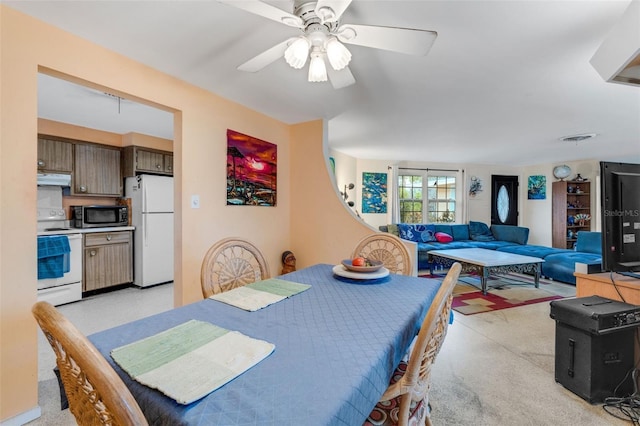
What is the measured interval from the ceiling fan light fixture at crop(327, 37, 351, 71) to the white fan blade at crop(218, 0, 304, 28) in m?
0.16

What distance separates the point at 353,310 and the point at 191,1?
1.64 metres

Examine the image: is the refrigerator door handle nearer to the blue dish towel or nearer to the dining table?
the blue dish towel

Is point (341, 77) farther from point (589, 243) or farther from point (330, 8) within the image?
point (589, 243)

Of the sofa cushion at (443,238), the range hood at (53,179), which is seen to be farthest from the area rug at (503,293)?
the range hood at (53,179)

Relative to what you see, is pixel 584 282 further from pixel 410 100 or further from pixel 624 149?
pixel 624 149

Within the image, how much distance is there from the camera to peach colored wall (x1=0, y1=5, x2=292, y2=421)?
1.46 metres

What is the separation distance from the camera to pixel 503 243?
5684 millimetres

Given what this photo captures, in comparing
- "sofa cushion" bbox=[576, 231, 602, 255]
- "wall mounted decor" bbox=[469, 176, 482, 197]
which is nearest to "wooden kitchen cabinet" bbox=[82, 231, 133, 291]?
"wall mounted decor" bbox=[469, 176, 482, 197]

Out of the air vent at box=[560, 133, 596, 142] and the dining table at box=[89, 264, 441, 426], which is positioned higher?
the air vent at box=[560, 133, 596, 142]

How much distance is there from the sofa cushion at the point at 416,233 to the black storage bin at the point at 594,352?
12.2ft

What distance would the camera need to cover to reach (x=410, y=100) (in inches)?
107

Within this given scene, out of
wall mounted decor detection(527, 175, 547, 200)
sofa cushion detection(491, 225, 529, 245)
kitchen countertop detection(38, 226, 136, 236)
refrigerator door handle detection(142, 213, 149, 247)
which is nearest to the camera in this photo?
kitchen countertop detection(38, 226, 136, 236)

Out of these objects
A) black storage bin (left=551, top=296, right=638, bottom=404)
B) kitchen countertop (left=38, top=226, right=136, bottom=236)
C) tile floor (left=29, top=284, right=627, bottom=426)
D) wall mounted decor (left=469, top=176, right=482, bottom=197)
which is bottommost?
tile floor (left=29, top=284, right=627, bottom=426)

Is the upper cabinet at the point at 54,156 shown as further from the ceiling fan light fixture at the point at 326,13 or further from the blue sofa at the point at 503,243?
the blue sofa at the point at 503,243
